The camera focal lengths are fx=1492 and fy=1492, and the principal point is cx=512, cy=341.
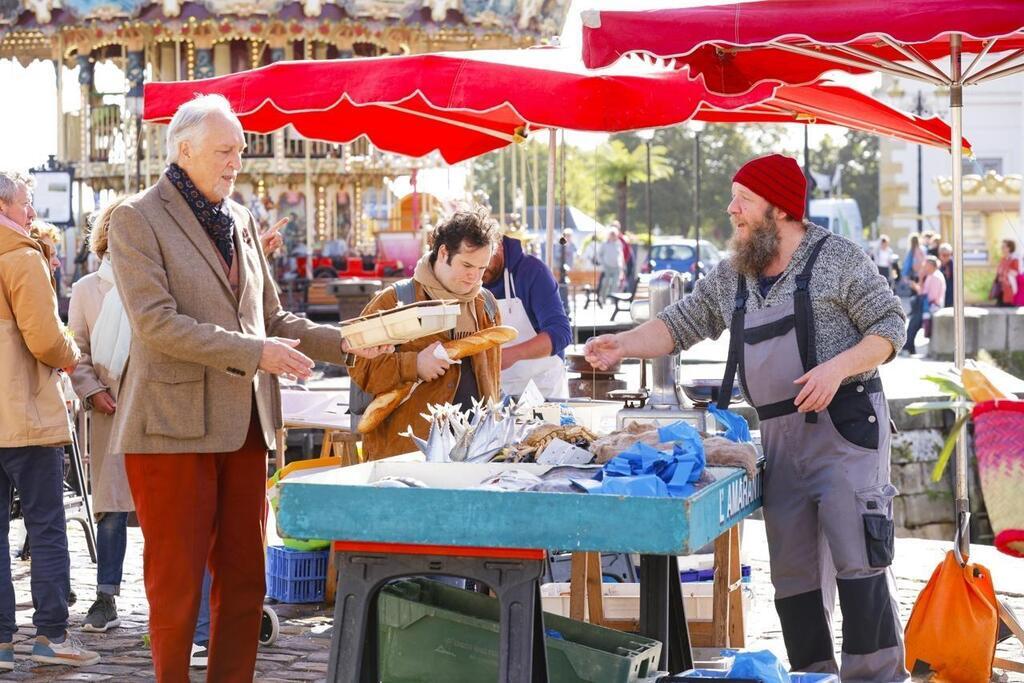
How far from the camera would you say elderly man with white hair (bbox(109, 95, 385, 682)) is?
4477 mm

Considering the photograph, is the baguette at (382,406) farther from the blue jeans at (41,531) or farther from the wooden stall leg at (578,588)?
the blue jeans at (41,531)

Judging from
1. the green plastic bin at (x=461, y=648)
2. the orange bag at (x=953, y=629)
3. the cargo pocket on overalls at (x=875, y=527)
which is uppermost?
the cargo pocket on overalls at (x=875, y=527)

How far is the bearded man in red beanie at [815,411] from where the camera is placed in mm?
4906

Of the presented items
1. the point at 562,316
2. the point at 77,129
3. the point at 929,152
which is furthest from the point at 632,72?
the point at 929,152

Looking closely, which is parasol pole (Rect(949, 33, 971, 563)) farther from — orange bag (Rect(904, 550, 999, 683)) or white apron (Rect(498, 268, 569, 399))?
white apron (Rect(498, 268, 569, 399))

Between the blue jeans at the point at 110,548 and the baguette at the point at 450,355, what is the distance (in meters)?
1.77

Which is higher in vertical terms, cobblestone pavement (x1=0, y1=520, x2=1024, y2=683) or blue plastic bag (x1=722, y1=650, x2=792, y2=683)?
blue plastic bag (x1=722, y1=650, x2=792, y2=683)

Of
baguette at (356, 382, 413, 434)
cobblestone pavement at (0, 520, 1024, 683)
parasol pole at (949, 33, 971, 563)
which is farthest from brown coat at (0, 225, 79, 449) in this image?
parasol pole at (949, 33, 971, 563)

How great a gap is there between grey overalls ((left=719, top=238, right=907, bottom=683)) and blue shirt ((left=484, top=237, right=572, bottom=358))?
76.4 inches

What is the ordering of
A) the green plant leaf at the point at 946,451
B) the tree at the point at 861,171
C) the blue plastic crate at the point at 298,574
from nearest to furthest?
the green plant leaf at the point at 946,451, the blue plastic crate at the point at 298,574, the tree at the point at 861,171

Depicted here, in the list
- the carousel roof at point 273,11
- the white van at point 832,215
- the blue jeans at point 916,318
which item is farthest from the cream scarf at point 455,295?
the white van at point 832,215

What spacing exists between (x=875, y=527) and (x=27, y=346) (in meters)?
3.34

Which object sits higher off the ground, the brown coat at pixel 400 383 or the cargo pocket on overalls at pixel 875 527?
the brown coat at pixel 400 383

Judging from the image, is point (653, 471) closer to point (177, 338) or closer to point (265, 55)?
point (177, 338)
